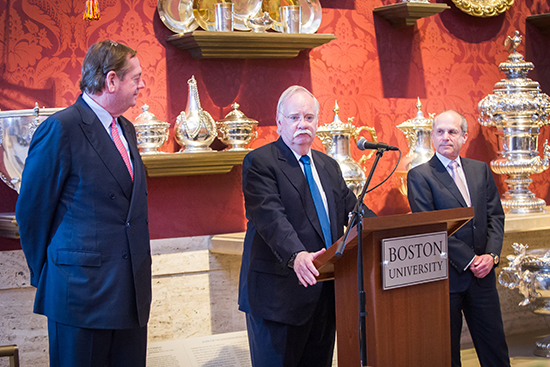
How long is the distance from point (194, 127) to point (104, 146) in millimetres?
1147

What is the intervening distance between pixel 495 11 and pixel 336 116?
4.99 feet

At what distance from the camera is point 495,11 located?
13.5ft

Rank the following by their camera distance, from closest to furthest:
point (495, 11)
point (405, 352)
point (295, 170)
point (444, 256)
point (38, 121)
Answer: point (405, 352), point (444, 256), point (295, 170), point (38, 121), point (495, 11)

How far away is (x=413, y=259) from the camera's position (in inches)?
76.2

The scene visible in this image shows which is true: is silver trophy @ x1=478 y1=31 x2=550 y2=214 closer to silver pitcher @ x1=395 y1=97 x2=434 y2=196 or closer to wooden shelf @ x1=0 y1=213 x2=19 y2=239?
silver pitcher @ x1=395 y1=97 x2=434 y2=196

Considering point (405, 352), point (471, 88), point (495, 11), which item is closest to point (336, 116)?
point (471, 88)

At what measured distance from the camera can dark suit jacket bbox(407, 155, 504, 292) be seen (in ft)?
9.39

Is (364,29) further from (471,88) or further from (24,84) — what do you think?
(24,84)

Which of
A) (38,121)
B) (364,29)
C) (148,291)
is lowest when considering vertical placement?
(148,291)

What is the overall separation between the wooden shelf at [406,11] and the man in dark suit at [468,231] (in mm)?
958

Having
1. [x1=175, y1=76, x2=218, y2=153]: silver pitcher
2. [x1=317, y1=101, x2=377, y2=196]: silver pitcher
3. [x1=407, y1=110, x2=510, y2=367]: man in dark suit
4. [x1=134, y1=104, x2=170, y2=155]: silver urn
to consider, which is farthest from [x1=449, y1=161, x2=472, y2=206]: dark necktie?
[x1=134, y1=104, x2=170, y2=155]: silver urn

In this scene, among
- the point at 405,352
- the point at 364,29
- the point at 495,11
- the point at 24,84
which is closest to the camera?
the point at 405,352

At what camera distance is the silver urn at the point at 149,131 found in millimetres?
3115

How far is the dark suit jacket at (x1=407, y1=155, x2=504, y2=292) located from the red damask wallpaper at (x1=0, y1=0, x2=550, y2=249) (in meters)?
0.86
